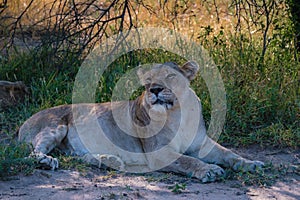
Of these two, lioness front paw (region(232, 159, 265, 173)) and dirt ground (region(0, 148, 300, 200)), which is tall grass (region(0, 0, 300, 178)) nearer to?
dirt ground (region(0, 148, 300, 200))

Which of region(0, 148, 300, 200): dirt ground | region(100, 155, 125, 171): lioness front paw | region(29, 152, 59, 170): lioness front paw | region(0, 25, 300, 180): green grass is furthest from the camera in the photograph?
region(0, 25, 300, 180): green grass

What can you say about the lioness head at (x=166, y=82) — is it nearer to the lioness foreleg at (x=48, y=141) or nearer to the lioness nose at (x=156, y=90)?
the lioness nose at (x=156, y=90)

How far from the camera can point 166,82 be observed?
5.08m

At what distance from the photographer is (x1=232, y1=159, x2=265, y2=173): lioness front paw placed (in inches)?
195

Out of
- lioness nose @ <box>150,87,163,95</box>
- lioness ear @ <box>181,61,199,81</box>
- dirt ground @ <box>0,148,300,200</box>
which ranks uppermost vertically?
lioness ear @ <box>181,61,199,81</box>

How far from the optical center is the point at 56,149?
5.63 metres

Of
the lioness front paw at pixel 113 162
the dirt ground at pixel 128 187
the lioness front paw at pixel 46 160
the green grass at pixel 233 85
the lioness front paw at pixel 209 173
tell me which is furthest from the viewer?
the green grass at pixel 233 85

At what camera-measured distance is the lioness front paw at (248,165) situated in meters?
4.96

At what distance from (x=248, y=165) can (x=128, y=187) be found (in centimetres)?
103

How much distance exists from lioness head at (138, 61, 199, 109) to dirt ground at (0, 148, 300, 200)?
57cm

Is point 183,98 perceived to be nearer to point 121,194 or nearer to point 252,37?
point 121,194

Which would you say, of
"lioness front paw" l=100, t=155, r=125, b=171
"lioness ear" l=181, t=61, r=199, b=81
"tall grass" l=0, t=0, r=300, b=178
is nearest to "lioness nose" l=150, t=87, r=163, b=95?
"lioness ear" l=181, t=61, r=199, b=81

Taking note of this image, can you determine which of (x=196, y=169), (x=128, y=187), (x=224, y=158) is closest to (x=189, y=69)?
(x=224, y=158)

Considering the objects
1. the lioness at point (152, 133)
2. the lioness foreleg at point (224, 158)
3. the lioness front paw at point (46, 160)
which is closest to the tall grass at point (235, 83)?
the lioness front paw at point (46, 160)
